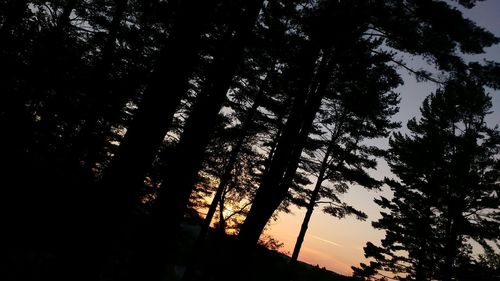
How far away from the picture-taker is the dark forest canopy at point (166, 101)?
5.35 m

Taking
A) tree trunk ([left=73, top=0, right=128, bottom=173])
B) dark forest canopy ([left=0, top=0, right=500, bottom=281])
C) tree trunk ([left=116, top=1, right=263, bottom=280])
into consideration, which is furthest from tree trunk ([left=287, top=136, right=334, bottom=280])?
tree trunk ([left=116, top=1, right=263, bottom=280])

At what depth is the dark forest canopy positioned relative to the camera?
5352 mm

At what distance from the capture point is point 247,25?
7617 mm

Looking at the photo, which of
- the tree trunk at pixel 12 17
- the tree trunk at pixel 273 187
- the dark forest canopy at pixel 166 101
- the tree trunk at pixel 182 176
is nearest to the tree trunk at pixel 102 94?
the dark forest canopy at pixel 166 101

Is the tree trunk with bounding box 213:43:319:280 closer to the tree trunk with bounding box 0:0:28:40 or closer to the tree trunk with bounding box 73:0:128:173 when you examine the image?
the tree trunk with bounding box 73:0:128:173

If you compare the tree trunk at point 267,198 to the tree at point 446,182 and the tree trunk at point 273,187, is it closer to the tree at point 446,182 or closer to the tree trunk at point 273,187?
the tree trunk at point 273,187

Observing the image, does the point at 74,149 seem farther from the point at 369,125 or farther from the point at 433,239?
the point at 433,239

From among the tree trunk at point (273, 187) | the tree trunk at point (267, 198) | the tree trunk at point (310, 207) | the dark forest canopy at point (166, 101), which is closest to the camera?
the dark forest canopy at point (166, 101)

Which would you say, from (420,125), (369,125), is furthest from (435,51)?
(420,125)

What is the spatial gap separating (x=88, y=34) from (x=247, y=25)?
9221 mm

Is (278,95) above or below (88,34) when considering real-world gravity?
above

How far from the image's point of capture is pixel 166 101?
5289 millimetres

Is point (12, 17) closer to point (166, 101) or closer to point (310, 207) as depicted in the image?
point (166, 101)

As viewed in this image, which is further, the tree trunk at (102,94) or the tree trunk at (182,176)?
the tree trunk at (102,94)
